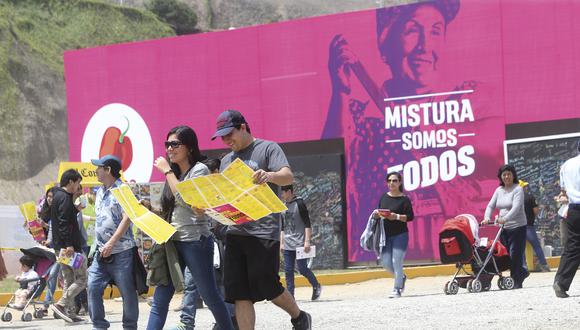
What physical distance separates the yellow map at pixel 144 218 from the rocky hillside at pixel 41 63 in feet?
104

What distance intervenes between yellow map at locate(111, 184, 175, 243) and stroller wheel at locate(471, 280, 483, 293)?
7225 mm

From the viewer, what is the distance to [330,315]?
40.3 ft

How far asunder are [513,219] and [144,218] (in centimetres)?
788

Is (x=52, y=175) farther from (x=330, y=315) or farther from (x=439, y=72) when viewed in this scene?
(x=330, y=315)

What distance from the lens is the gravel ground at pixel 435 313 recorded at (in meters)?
10.1

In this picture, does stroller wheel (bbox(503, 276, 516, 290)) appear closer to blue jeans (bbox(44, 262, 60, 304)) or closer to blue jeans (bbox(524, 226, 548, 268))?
blue jeans (bbox(524, 226, 548, 268))

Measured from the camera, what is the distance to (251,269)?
26.3 ft

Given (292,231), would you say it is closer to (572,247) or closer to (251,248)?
(572,247)

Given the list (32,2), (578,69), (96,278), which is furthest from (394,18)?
(32,2)

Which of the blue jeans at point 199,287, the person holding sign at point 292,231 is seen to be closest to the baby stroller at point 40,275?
the person holding sign at point 292,231

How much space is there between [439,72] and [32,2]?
3851 cm

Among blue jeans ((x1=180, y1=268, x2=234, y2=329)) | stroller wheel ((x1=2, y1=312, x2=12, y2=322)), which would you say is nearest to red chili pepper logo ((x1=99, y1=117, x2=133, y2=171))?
stroller wheel ((x1=2, y1=312, x2=12, y2=322))

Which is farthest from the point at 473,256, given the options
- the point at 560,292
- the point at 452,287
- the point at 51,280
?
the point at 51,280

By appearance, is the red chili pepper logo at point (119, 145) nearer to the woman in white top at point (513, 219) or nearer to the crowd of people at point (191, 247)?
the woman in white top at point (513, 219)
